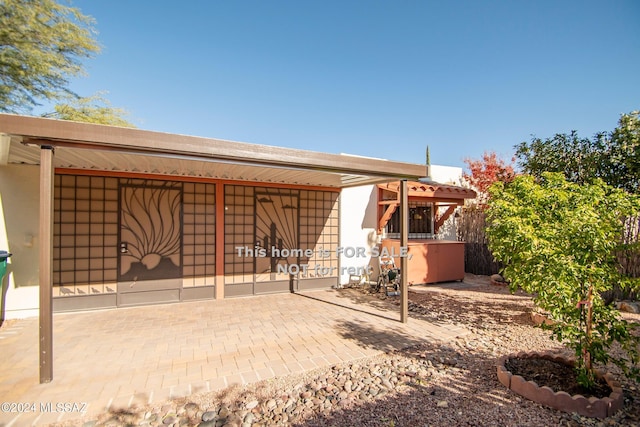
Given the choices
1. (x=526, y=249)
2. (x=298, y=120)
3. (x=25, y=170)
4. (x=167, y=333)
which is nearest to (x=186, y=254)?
(x=167, y=333)

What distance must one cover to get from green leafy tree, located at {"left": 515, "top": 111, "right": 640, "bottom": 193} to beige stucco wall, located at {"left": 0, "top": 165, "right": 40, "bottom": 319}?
11715 millimetres

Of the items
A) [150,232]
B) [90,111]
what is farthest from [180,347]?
[90,111]

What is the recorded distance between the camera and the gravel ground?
2.60 meters

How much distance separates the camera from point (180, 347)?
162 inches

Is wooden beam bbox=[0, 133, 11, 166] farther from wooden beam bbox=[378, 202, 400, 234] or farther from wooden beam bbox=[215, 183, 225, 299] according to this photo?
wooden beam bbox=[378, 202, 400, 234]

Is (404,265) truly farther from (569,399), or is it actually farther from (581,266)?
(569,399)

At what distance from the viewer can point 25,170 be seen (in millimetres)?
5312

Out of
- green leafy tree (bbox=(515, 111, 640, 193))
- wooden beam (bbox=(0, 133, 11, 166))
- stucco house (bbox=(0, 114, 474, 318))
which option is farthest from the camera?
green leafy tree (bbox=(515, 111, 640, 193))

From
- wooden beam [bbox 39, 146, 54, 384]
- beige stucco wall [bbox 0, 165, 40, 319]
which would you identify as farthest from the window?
beige stucco wall [bbox 0, 165, 40, 319]

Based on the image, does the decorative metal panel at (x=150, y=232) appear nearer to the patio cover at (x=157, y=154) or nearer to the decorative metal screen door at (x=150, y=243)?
the decorative metal screen door at (x=150, y=243)

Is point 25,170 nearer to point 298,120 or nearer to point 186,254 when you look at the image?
point 186,254

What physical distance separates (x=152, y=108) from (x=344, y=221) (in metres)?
9.95

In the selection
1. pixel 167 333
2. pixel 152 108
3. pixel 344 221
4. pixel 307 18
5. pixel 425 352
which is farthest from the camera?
pixel 152 108

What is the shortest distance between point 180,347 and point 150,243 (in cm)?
295
